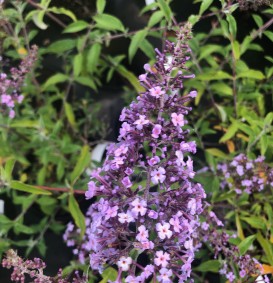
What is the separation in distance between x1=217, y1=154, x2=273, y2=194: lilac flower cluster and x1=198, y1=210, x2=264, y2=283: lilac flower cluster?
14 centimetres

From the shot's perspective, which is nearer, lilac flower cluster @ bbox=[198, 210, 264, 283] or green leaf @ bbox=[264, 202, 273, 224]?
lilac flower cluster @ bbox=[198, 210, 264, 283]

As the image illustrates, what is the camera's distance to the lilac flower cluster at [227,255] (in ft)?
3.04

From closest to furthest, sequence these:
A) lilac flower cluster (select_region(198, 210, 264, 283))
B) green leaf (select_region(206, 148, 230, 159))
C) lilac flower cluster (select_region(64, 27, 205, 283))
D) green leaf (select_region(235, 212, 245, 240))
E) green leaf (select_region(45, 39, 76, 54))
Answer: lilac flower cluster (select_region(64, 27, 205, 283)), lilac flower cluster (select_region(198, 210, 264, 283)), green leaf (select_region(235, 212, 245, 240)), green leaf (select_region(206, 148, 230, 159)), green leaf (select_region(45, 39, 76, 54))

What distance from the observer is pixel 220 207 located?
1.27 meters

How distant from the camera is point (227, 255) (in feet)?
3.28

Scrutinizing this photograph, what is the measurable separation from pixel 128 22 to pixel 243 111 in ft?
2.00

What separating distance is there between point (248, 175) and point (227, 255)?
232 millimetres

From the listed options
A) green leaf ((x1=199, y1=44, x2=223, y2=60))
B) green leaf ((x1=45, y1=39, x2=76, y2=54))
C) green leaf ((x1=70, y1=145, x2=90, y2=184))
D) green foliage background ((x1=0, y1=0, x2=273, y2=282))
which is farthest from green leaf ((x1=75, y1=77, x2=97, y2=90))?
green leaf ((x1=199, y1=44, x2=223, y2=60))

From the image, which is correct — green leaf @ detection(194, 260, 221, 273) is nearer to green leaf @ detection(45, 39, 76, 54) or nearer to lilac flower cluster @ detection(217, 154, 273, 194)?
lilac flower cluster @ detection(217, 154, 273, 194)

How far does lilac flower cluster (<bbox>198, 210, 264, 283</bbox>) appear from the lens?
926 millimetres

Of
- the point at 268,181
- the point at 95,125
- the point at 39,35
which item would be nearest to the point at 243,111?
the point at 268,181

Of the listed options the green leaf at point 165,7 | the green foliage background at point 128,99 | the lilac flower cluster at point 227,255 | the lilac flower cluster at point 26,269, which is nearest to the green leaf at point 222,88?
the green foliage background at point 128,99

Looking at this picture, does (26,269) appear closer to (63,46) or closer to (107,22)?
(107,22)

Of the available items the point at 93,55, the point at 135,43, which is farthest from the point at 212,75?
the point at 93,55
